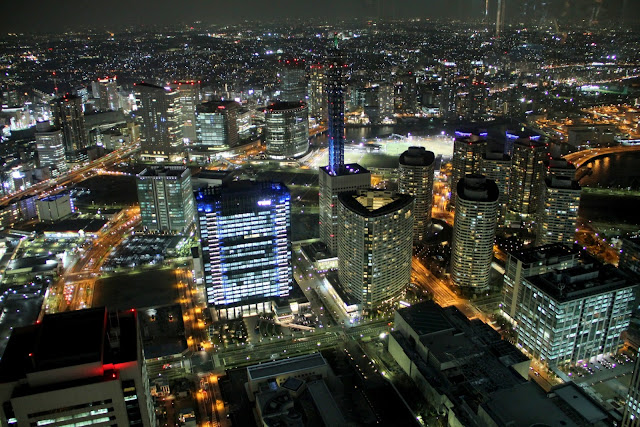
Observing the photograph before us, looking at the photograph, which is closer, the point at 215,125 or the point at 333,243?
the point at 333,243

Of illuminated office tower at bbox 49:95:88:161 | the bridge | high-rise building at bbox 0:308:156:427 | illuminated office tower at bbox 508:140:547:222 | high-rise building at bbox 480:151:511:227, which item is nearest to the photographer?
high-rise building at bbox 0:308:156:427

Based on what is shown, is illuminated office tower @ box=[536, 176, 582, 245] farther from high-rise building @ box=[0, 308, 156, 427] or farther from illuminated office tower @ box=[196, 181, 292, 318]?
high-rise building @ box=[0, 308, 156, 427]

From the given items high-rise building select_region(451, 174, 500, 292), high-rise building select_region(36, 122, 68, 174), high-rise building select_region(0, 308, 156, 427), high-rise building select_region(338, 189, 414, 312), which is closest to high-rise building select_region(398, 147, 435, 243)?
high-rise building select_region(451, 174, 500, 292)

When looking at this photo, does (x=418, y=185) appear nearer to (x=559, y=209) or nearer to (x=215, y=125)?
(x=559, y=209)

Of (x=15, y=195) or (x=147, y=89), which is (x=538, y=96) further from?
(x=15, y=195)

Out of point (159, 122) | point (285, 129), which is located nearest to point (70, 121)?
point (159, 122)

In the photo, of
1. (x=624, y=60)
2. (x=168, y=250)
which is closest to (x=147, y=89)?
(x=168, y=250)
